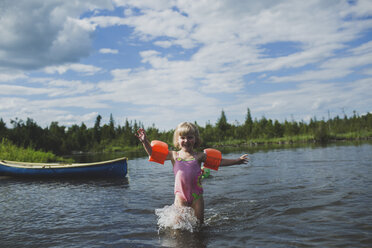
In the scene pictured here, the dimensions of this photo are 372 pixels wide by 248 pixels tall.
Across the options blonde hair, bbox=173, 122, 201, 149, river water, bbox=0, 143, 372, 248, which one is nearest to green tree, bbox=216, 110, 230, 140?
river water, bbox=0, 143, 372, 248

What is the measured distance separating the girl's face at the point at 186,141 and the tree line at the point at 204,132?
36.7 metres

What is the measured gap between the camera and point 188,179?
5.04 meters

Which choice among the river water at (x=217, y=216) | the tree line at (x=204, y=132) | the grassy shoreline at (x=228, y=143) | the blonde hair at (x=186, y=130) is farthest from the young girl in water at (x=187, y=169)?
the tree line at (x=204, y=132)

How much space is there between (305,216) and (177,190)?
9.03 ft

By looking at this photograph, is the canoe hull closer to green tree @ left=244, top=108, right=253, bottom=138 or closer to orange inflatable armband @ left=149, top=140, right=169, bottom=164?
orange inflatable armband @ left=149, top=140, right=169, bottom=164

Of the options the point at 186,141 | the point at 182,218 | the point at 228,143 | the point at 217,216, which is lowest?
the point at 217,216

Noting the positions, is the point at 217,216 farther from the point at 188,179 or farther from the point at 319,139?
the point at 319,139

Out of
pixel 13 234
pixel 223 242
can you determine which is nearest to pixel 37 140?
pixel 13 234

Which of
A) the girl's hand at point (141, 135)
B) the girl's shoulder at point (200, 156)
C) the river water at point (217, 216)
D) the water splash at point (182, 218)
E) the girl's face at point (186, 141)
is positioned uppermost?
the girl's hand at point (141, 135)

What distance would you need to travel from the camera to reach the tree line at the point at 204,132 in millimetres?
45469

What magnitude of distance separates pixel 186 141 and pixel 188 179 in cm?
66

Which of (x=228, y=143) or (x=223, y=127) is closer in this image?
A: (x=228, y=143)

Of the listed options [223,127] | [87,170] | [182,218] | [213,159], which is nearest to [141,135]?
[213,159]

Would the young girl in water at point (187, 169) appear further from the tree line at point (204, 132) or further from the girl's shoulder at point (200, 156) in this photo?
the tree line at point (204, 132)
